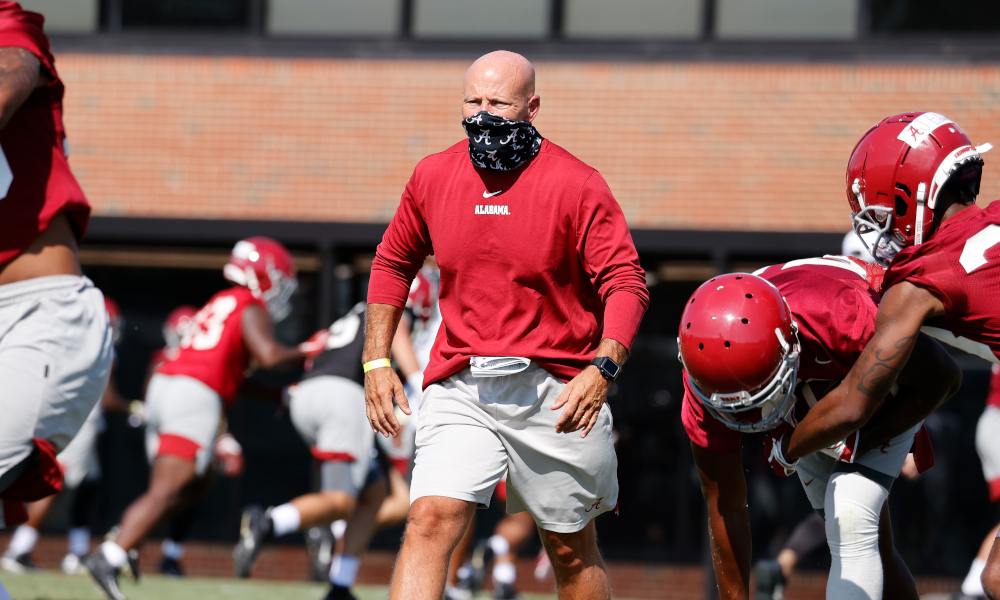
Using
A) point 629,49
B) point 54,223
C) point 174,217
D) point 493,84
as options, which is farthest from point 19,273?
point 629,49

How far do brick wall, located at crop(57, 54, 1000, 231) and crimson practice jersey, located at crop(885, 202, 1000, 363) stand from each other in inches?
291

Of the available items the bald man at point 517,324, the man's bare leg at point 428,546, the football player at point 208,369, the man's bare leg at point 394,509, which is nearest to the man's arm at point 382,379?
the bald man at point 517,324

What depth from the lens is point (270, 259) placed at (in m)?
7.73

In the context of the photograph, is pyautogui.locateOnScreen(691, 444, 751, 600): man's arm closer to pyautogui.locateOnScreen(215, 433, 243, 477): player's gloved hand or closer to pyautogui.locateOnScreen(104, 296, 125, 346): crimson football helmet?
pyautogui.locateOnScreen(104, 296, 125, 346): crimson football helmet

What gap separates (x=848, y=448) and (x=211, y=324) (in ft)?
16.1

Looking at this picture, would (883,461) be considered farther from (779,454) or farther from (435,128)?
(435,128)

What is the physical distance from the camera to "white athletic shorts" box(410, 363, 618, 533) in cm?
377

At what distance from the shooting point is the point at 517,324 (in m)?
3.82

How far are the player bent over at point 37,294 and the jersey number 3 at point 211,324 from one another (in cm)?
Answer: 372

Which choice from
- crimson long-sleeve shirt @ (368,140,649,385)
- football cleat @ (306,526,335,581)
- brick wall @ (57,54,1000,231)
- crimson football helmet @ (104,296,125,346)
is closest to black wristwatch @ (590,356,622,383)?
crimson long-sleeve shirt @ (368,140,649,385)

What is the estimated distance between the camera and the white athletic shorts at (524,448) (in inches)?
148

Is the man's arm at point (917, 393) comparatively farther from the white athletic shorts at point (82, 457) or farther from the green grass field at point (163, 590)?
the white athletic shorts at point (82, 457)

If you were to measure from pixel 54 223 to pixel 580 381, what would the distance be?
188cm

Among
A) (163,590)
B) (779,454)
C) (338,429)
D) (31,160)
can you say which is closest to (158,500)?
(163,590)
